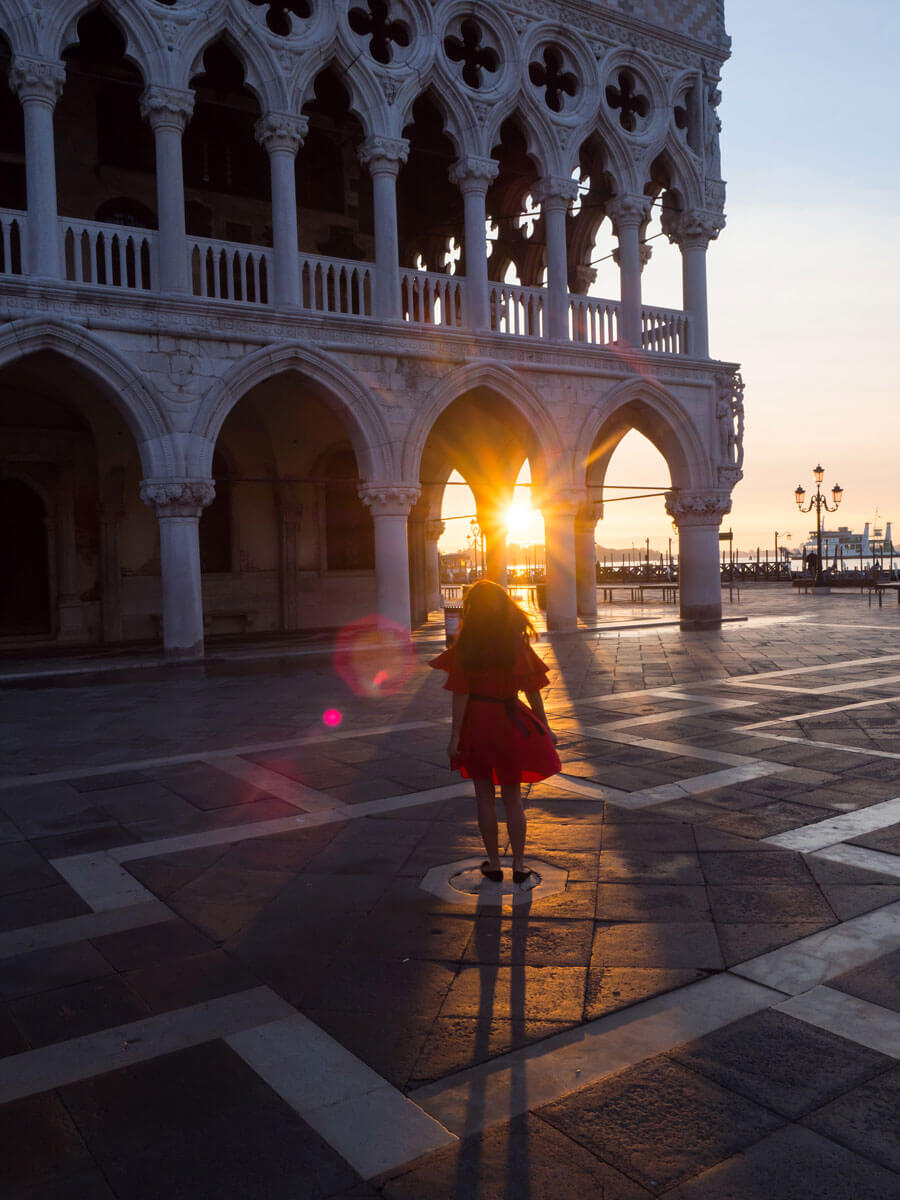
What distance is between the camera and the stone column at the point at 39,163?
11969 millimetres

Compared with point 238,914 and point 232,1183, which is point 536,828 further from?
point 232,1183

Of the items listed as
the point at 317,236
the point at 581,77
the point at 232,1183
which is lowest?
the point at 232,1183

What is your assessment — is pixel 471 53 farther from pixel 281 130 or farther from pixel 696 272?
pixel 696 272

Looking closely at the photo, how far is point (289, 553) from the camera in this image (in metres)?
18.3

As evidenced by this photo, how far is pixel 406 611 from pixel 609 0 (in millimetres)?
11028

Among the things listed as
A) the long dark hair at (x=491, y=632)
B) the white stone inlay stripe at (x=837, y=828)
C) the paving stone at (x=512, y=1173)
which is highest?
the long dark hair at (x=491, y=632)

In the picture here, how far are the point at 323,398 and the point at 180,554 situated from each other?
10.5 ft

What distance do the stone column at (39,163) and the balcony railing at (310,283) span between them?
17 cm

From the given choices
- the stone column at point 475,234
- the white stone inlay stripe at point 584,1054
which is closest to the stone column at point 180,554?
the stone column at point 475,234

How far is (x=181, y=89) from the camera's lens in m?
12.8

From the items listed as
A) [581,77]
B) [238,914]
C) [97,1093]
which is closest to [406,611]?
[581,77]

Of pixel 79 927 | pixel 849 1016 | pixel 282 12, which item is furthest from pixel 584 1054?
pixel 282 12

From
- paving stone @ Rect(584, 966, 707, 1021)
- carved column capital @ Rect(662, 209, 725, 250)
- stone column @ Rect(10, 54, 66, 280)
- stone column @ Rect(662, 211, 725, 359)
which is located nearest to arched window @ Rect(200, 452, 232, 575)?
stone column @ Rect(10, 54, 66, 280)

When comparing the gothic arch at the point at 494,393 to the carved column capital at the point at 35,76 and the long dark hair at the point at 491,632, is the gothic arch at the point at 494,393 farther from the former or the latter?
the long dark hair at the point at 491,632
